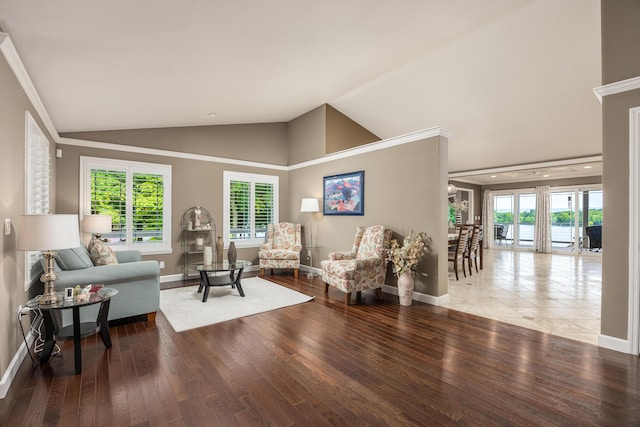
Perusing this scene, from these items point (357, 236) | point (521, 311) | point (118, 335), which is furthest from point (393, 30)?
point (118, 335)

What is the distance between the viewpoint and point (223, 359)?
101 inches

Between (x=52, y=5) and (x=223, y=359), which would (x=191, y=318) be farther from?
(x=52, y=5)

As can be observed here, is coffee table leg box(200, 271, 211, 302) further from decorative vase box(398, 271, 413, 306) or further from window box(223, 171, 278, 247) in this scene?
decorative vase box(398, 271, 413, 306)

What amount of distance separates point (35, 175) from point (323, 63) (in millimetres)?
3571

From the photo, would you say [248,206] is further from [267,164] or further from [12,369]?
[12,369]

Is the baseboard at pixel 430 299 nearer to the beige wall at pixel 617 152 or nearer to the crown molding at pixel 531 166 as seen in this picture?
the beige wall at pixel 617 152

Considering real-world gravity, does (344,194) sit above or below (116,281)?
above

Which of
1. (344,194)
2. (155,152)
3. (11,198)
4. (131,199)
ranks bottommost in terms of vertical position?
(11,198)

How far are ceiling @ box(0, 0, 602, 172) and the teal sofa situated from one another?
5.80 feet

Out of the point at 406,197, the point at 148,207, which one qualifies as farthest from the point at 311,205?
the point at 148,207

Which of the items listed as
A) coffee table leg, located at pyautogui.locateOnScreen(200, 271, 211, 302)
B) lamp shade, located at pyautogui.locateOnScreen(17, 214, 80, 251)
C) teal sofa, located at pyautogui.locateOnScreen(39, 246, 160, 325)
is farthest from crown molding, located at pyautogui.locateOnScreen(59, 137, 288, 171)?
lamp shade, located at pyautogui.locateOnScreen(17, 214, 80, 251)

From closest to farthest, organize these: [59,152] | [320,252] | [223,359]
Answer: [223,359] → [59,152] → [320,252]

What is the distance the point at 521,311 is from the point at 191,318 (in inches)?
163

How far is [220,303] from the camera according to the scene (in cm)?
409
